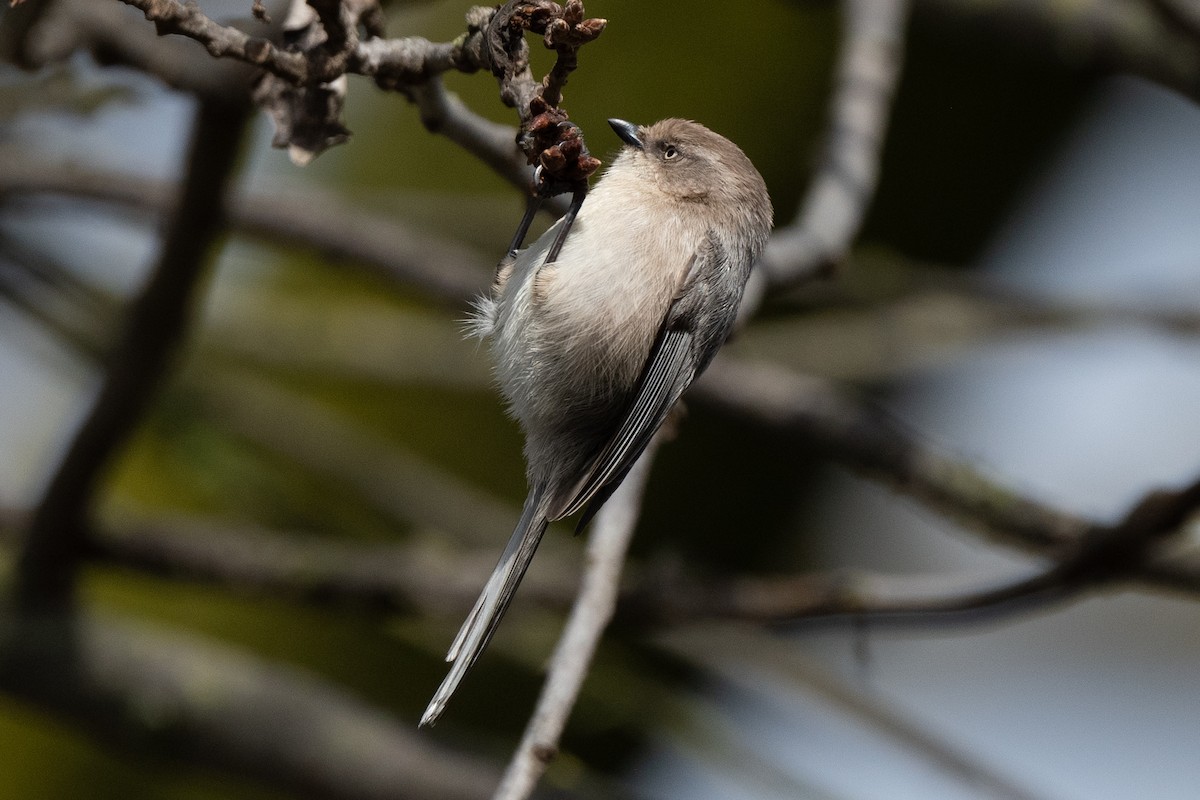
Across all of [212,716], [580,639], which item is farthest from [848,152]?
[212,716]

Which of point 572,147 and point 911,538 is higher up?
point 911,538

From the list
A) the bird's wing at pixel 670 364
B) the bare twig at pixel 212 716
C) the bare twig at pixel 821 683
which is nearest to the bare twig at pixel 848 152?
the bird's wing at pixel 670 364

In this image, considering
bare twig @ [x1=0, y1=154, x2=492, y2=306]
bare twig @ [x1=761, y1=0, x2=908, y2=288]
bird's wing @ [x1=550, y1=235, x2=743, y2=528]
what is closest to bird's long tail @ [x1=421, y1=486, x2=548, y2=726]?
bird's wing @ [x1=550, y1=235, x2=743, y2=528]

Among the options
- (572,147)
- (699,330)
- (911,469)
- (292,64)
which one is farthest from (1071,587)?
(292,64)

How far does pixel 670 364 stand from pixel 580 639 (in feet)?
1.95

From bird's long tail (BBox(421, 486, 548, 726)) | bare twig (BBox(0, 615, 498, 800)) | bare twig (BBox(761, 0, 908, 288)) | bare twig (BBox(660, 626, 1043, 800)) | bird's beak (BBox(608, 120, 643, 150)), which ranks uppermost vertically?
bare twig (BBox(761, 0, 908, 288))

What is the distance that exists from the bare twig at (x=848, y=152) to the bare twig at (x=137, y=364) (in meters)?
1.26

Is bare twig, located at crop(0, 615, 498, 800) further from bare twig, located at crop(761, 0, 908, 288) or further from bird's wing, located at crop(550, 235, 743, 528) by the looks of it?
bare twig, located at crop(761, 0, 908, 288)

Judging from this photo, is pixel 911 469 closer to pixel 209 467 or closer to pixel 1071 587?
pixel 1071 587

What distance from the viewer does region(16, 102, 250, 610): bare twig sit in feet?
8.96

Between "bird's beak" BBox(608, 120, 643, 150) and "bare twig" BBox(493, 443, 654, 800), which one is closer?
"bare twig" BBox(493, 443, 654, 800)

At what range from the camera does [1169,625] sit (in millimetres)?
4711

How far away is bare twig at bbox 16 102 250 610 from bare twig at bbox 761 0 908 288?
1264mm

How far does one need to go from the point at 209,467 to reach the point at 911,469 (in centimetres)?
217
